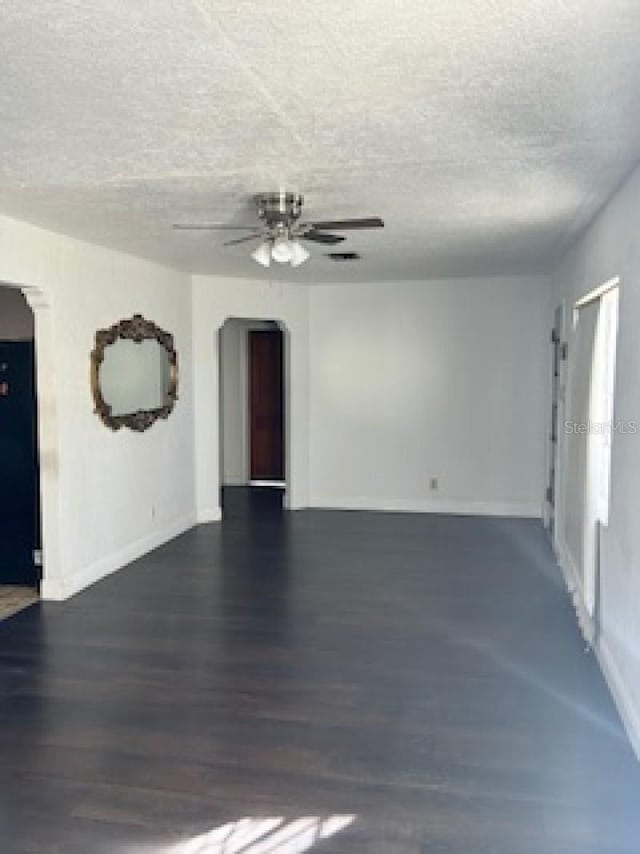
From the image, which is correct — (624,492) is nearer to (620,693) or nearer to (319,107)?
(620,693)

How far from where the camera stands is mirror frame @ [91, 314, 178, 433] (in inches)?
207

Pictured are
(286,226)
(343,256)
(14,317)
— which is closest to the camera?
(286,226)

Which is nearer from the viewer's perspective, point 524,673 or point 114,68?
point 114,68

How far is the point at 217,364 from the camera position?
23.7 ft

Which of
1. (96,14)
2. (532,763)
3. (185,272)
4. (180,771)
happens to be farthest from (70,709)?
(185,272)

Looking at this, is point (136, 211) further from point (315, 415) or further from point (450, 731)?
point (315, 415)

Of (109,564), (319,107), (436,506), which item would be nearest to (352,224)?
(319,107)

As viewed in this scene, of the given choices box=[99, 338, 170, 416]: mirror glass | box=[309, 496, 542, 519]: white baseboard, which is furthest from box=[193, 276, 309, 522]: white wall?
box=[99, 338, 170, 416]: mirror glass

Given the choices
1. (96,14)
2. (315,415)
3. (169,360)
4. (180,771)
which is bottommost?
(180,771)

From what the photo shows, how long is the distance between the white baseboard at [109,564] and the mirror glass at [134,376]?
1.09m

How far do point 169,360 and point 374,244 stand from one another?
232 cm

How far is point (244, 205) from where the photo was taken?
3812 mm

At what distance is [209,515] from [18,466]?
8.02 feet

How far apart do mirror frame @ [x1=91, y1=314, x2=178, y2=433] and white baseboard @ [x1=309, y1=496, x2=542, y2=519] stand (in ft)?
7.48
